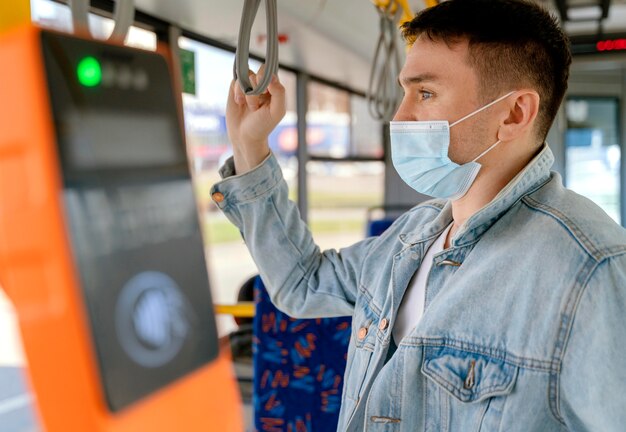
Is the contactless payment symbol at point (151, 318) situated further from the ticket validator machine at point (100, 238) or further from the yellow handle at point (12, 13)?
the yellow handle at point (12, 13)

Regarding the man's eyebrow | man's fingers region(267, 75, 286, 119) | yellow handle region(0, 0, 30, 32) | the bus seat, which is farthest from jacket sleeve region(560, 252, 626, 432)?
the bus seat

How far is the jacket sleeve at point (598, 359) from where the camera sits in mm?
946

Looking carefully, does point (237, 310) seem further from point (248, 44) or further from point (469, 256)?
point (248, 44)

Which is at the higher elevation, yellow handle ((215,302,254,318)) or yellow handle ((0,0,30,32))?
yellow handle ((0,0,30,32))

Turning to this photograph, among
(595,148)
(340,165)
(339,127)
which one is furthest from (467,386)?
(339,127)

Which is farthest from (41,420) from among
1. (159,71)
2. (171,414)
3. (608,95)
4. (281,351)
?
(608,95)

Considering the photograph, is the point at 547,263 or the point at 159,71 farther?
the point at 547,263

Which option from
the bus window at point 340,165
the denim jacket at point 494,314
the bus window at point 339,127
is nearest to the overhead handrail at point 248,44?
the denim jacket at point 494,314

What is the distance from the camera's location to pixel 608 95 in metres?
5.49

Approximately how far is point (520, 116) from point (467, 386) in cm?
53

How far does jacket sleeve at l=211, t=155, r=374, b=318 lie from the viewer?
4.38ft

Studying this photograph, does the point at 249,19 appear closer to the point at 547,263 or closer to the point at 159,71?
the point at 159,71

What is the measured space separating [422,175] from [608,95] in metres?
4.77

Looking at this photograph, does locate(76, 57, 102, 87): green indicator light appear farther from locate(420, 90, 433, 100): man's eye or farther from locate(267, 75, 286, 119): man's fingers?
locate(420, 90, 433, 100): man's eye
